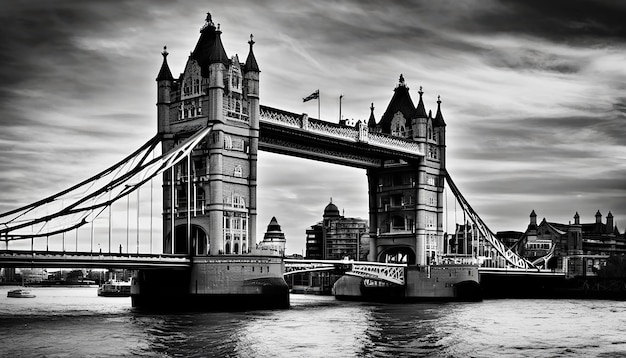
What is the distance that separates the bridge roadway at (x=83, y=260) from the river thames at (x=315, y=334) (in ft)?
13.2

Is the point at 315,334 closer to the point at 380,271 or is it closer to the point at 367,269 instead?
the point at 367,269

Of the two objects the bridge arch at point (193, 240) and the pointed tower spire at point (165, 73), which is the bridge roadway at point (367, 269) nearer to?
the bridge arch at point (193, 240)

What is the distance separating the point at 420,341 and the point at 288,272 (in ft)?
107

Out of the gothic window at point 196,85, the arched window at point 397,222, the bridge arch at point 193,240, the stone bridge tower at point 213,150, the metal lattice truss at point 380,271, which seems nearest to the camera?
the stone bridge tower at point 213,150

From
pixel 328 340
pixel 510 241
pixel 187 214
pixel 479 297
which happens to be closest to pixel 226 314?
pixel 187 214

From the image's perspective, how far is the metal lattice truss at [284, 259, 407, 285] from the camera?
8388 centimetres

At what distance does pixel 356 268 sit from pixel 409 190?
17.4 meters

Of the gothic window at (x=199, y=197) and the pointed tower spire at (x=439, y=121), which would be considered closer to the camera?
the gothic window at (x=199, y=197)

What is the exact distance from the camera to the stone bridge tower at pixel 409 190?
10638 cm

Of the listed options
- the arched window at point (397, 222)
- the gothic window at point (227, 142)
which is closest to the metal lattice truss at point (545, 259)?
Result: the arched window at point (397, 222)

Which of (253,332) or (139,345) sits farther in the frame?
(253,332)

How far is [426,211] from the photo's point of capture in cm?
10700

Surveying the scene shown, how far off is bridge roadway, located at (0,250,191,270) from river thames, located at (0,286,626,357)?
13.2 ft

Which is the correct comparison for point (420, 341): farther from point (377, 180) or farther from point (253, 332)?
point (377, 180)
